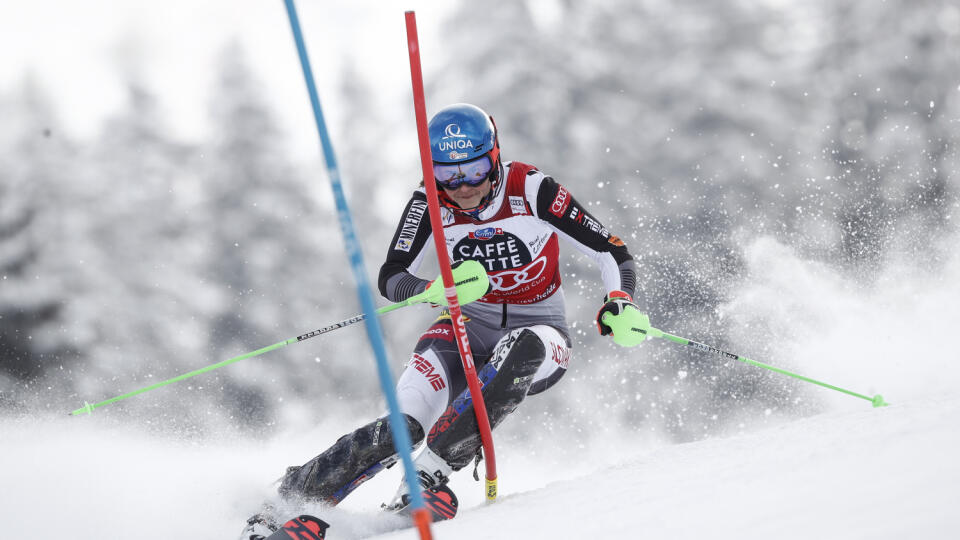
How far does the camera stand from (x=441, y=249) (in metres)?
3.04

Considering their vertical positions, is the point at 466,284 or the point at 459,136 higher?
the point at 459,136

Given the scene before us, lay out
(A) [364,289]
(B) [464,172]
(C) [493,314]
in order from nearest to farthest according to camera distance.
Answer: (A) [364,289] < (B) [464,172] < (C) [493,314]

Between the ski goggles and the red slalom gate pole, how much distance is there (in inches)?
15.4

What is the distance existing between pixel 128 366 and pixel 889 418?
40.7 ft

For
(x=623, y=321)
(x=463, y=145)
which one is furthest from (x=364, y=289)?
(x=623, y=321)

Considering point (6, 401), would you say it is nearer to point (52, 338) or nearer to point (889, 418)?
point (52, 338)

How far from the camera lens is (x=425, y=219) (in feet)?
12.5

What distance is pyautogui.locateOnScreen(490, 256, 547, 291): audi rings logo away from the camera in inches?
151

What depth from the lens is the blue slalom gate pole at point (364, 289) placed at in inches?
58.9

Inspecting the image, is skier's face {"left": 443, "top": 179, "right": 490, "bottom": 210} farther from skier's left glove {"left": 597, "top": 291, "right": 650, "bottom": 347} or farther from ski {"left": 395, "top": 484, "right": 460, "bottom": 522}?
ski {"left": 395, "top": 484, "right": 460, "bottom": 522}

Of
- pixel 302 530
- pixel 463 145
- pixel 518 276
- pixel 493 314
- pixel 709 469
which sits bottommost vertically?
pixel 709 469

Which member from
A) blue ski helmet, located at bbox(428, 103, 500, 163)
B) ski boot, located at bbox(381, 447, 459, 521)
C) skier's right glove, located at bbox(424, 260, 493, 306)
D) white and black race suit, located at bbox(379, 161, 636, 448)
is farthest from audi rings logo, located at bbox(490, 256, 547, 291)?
ski boot, located at bbox(381, 447, 459, 521)

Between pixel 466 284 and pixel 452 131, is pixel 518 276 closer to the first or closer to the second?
pixel 466 284

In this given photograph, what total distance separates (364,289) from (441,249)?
1.53 meters
